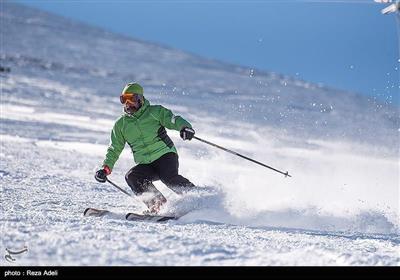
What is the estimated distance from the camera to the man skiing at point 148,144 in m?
6.12

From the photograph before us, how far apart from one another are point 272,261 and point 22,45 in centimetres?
6010

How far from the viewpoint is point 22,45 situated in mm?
60719

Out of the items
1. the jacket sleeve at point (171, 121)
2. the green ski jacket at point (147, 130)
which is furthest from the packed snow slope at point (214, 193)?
the jacket sleeve at point (171, 121)

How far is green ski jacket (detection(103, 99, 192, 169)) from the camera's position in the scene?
6.18 m

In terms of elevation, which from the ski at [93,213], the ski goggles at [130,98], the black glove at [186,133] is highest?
the ski goggles at [130,98]

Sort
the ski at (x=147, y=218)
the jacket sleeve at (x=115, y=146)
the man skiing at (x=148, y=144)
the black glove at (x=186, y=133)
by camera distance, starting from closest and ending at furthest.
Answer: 1. the ski at (x=147, y=218)
2. the black glove at (x=186, y=133)
3. the man skiing at (x=148, y=144)
4. the jacket sleeve at (x=115, y=146)

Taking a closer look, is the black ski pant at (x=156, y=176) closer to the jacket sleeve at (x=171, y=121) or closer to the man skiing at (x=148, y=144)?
the man skiing at (x=148, y=144)

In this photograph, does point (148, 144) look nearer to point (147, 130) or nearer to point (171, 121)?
point (147, 130)

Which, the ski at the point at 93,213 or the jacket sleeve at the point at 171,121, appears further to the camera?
the jacket sleeve at the point at 171,121

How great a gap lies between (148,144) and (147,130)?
14cm

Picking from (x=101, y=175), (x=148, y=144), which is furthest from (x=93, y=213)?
(x=148, y=144)

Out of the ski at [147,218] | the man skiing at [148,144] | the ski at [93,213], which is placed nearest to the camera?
the ski at [147,218]

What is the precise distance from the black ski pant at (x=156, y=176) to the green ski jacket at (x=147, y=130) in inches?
2.5
